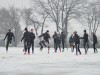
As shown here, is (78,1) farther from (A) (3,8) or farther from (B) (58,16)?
(A) (3,8)

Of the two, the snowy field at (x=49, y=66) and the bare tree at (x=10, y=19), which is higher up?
the bare tree at (x=10, y=19)

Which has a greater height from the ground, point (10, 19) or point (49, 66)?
point (10, 19)

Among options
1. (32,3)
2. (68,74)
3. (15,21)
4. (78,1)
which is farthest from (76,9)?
(68,74)

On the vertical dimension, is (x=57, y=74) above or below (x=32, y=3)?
below

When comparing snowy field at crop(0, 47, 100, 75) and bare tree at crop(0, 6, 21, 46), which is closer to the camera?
snowy field at crop(0, 47, 100, 75)

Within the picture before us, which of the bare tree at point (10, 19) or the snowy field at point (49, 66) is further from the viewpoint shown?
the bare tree at point (10, 19)

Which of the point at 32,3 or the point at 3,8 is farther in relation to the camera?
the point at 3,8

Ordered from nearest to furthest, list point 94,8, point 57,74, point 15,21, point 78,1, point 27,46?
point 57,74
point 27,46
point 78,1
point 94,8
point 15,21

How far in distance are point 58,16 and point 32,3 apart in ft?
19.5

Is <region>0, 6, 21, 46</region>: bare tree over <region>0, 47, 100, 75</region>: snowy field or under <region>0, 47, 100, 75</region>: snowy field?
over

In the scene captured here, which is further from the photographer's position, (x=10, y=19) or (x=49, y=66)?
(x=10, y=19)

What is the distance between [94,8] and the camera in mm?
75312

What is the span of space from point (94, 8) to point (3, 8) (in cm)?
2807

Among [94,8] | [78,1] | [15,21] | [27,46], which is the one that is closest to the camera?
[27,46]
